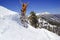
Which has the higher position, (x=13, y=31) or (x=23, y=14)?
(x=23, y=14)

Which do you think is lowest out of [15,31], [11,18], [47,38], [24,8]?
[47,38]

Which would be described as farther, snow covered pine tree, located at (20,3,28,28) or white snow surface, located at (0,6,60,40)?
snow covered pine tree, located at (20,3,28,28)

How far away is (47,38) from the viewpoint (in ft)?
44.5

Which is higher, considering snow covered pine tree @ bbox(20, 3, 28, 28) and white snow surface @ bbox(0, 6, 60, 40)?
snow covered pine tree @ bbox(20, 3, 28, 28)

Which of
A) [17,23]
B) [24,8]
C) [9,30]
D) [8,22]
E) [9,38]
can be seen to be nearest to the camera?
[9,38]

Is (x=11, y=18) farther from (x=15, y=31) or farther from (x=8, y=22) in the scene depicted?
(x=15, y=31)

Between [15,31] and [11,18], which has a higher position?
[11,18]

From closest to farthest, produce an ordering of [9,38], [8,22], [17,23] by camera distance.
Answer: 1. [9,38]
2. [8,22]
3. [17,23]

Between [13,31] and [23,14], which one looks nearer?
[13,31]

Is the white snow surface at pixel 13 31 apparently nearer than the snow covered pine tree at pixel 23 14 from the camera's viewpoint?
Yes

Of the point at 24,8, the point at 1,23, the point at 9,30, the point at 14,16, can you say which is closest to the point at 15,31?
the point at 9,30

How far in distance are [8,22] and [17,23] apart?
3.92ft

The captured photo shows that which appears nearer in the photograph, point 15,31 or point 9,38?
point 9,38

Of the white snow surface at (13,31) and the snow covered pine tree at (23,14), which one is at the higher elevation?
the snow covered pine tree at (23,14)
